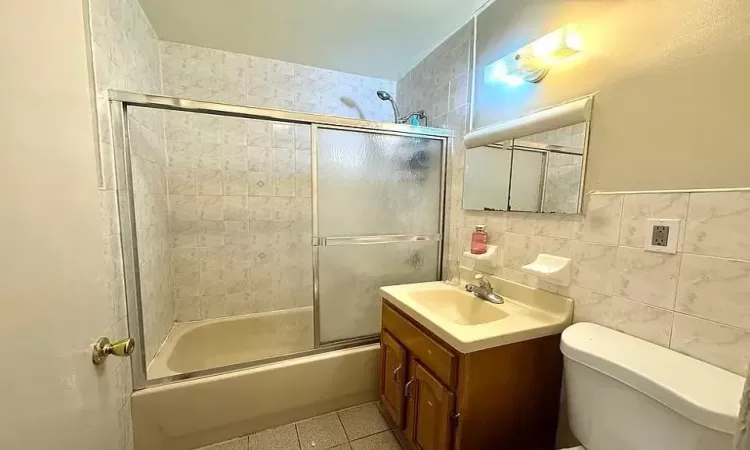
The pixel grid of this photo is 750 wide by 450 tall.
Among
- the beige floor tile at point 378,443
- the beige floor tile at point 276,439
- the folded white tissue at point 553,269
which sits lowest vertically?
the beige floor tile at point 276,439

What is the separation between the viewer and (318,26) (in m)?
1.78

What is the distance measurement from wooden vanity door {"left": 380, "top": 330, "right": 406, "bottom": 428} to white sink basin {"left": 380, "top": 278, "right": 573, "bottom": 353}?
0.22 m

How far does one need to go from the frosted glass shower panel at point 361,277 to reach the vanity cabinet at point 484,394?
0.58 meters

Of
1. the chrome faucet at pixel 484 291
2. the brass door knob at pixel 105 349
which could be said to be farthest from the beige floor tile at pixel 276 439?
the chrome faucet at pixel 484 291

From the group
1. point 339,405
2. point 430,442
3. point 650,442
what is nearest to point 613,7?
point 650,442

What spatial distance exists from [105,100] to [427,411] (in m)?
1.87

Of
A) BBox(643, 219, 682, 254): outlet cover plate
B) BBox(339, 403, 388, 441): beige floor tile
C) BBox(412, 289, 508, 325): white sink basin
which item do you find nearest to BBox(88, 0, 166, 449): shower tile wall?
BBox(339, 403, 388, 441): beige floor tile

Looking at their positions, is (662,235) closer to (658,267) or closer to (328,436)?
(658,267)

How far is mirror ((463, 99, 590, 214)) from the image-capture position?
116 cm

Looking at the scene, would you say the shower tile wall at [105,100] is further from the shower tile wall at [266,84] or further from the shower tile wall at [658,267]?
the shower tile wall at [658,267]

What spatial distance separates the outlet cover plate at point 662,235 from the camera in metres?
0.88

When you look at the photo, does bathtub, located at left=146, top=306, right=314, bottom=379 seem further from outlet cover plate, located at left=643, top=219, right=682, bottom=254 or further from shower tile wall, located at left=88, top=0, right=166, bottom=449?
outlet cover plate, located at left=643, top=219, right=682, bottom=254

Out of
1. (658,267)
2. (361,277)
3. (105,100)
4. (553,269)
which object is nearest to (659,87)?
(658,267)

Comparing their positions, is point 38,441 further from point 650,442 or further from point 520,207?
point 520,207
